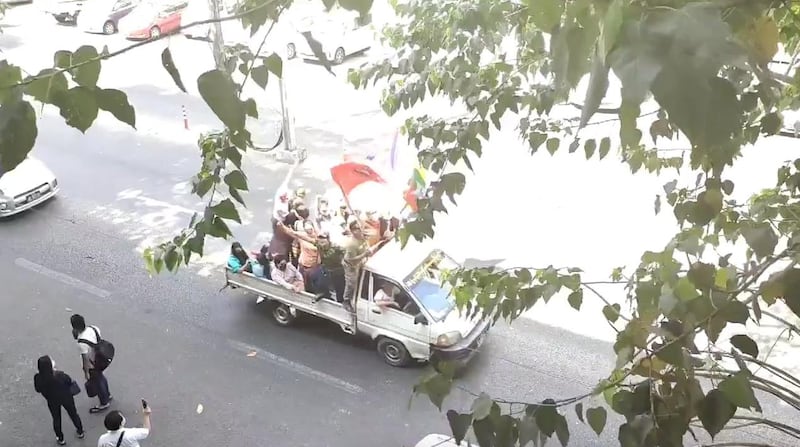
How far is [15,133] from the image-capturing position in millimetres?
1213

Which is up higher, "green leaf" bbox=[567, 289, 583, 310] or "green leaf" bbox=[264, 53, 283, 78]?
"green leaf" bbox=[264, 53, 283, 78]

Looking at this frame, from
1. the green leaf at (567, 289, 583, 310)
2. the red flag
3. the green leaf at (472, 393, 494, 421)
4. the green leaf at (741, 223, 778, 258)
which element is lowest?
the red flag

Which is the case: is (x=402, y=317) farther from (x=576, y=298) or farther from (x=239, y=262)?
(x=576, y=298)

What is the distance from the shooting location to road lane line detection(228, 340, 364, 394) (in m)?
6.91

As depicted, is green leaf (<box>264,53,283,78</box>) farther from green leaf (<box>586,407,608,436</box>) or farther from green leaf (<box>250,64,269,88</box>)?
green leaf (<box>586,407,608,436</box>)

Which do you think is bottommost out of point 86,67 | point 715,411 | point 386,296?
point 386,296

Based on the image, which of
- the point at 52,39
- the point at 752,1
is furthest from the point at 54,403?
the point at 52,39

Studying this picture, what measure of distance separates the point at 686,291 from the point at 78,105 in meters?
1.25

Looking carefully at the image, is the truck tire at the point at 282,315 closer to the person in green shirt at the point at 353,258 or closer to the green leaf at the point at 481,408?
the person in green shirt at the point at 353,258

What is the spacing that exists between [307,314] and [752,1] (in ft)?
22.8

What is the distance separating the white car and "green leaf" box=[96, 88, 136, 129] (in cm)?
960

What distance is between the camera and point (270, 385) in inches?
274

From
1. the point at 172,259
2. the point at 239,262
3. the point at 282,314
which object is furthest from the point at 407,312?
the point at 172,259

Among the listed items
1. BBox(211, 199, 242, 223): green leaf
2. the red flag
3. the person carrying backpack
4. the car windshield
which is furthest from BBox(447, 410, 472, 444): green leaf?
the person carrying backpack
